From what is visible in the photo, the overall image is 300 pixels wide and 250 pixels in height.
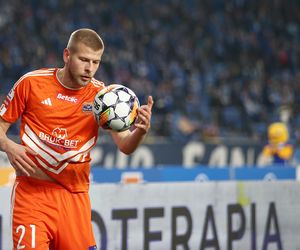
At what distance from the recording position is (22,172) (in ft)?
16.2

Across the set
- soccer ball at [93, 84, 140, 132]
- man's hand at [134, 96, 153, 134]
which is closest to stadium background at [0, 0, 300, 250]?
soccer ball at [93, 84, 140, 132]

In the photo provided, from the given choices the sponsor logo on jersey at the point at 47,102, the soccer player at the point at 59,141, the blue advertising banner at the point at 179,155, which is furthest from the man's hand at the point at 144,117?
the blue advertising banner at the point at 179,155

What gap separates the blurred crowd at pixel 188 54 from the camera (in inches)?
835

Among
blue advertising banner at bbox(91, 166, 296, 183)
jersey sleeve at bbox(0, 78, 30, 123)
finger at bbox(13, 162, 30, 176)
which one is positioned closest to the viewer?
finger at bbox(13, 162, 30, 176)

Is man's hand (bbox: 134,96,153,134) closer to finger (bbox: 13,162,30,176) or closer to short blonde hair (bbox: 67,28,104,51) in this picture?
short blonde hair (bbox: 67,28,104,51)

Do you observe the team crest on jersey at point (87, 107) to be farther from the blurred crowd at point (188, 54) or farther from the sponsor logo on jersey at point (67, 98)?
the blurred crowd at point (188, 54)

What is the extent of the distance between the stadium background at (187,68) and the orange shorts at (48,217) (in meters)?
6.24

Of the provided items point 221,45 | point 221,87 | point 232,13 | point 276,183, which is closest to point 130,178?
point 276,183

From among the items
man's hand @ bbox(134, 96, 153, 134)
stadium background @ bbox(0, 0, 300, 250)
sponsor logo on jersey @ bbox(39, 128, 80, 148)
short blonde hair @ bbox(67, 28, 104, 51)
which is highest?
stadium background @ bbox(0, 0, 300, 250)

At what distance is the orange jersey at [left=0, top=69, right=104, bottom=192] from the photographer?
504 cm

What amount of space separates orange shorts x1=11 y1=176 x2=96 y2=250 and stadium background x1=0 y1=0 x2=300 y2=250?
624cm

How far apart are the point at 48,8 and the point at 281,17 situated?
389 inches

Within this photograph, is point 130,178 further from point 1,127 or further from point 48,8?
point 48,8

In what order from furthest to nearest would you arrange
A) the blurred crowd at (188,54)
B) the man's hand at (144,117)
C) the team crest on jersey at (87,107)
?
the blurred crowd at (188,54), the team crest on jersey at (87,107), the man's hand at (144,117)
